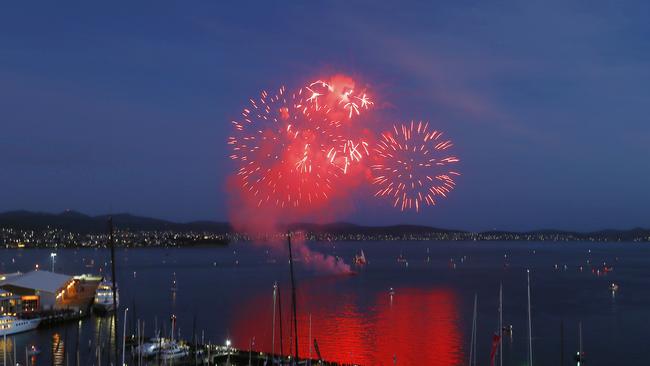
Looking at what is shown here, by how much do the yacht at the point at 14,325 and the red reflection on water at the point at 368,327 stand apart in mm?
10296

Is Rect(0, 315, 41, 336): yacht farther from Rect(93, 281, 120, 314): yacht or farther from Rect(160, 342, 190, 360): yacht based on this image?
Rect(160, 342, 190, 360): yacht

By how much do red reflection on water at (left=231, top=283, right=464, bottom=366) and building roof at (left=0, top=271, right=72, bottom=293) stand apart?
10.8 meters

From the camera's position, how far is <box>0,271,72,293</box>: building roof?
127 feet

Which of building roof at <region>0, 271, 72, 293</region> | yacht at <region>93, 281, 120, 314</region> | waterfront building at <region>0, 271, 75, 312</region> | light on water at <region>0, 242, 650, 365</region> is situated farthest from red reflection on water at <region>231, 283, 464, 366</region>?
Result: building roof at <region>0, 271, 72, 293</region>

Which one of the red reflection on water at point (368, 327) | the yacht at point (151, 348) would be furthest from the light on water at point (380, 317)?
the yacht at point (151, 348)

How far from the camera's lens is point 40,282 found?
40.1 m

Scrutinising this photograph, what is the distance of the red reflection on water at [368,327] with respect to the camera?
3055 cm

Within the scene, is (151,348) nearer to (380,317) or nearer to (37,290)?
(37,290)

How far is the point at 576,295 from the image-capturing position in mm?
56719

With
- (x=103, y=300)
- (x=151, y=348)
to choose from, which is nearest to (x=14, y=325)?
(x=103, y=300)

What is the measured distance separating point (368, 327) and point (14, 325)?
18.4 metres

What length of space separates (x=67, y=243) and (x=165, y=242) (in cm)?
2900

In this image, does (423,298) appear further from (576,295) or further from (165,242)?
(165,242)

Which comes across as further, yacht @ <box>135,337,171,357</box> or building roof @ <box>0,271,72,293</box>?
building roof @ <box>0,271,72,293</box>
